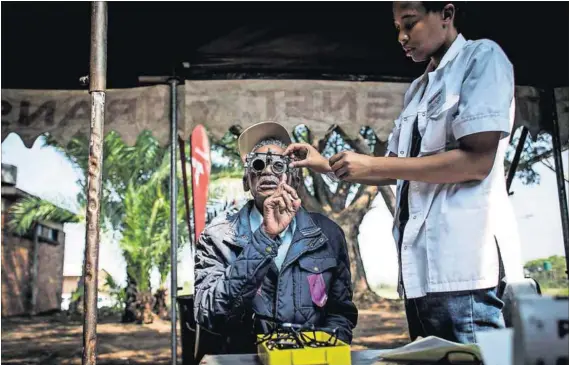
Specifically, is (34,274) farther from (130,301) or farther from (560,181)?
(560,181)

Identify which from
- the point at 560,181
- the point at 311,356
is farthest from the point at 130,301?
the point at 311,356

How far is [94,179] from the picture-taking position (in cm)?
195

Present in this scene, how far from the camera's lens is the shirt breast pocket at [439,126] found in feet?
4.27

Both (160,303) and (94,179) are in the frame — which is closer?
(94,179)

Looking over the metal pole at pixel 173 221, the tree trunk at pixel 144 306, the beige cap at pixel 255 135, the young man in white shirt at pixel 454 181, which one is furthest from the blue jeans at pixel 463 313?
the tree trunk at pixel 144 306

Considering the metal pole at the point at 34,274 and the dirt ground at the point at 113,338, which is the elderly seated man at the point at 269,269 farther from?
the metal pole at the point at 34,274

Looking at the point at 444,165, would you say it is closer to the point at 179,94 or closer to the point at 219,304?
the point at 219,304

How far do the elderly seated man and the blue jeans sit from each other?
832 millimetres

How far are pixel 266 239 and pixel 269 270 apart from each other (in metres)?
0.20

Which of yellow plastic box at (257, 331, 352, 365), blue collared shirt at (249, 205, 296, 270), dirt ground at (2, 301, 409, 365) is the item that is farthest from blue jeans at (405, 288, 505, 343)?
dirt ground at (2, 301, 409, 365)

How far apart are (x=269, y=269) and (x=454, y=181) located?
1062mm

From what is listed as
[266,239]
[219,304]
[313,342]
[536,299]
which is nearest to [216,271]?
[219,304]

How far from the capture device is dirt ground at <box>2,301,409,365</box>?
11.6m

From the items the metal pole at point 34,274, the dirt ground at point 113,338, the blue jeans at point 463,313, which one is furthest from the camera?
the metal pole at point 34,274
